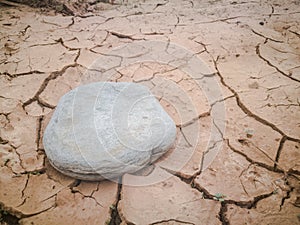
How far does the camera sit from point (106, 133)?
1.44 metres

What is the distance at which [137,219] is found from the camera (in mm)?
1291

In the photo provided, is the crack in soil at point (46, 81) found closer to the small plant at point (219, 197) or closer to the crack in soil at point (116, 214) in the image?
the crack in soil at point (116, 214)

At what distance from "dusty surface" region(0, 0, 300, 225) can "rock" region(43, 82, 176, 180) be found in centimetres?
10

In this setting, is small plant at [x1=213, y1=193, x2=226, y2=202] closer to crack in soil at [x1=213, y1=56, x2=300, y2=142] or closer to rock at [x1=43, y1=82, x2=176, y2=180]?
rock at [x1=43, y1=82, x2=176, y2=180]

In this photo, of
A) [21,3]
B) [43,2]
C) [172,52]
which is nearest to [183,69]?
[172,52]

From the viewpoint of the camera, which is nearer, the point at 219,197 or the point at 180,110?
the point at 219,197

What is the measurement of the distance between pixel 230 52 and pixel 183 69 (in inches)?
20.2

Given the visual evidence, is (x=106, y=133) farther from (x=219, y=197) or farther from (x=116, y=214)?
(x=219, y=197)

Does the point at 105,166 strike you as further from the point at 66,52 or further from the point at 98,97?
the point at 66,52

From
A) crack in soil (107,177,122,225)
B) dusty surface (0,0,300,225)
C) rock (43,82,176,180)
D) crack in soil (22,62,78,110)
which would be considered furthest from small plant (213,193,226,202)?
crack in soil (22,62,78,110)

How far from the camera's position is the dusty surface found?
1331 mm

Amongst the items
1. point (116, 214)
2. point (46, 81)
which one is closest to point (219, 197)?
point (116, 214)

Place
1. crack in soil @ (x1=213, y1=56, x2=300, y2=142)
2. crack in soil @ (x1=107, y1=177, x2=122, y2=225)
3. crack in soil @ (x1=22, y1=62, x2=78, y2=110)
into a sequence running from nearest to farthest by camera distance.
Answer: crack in soil @ (x1=107, y1=177, x2=122, y2=225) < crack in soil @ (x1=213, y1=56, x2=300, y2=142) < crack in soil @ (x1=22, y1=62, x2=78, y2=110)

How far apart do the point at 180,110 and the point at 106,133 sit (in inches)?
25.1
